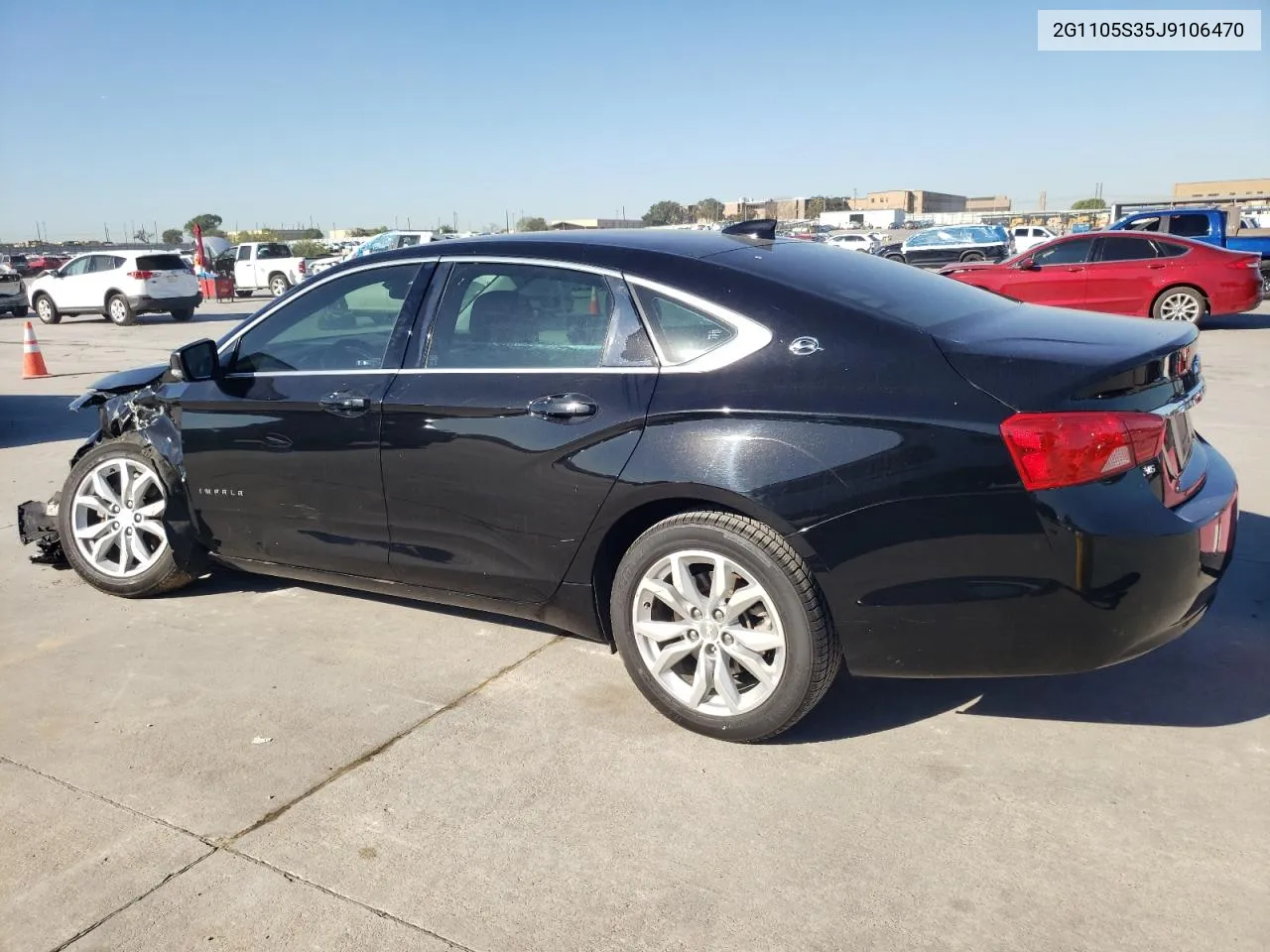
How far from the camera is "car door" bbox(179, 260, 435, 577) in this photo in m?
4.01

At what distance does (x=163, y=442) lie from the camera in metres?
4.67

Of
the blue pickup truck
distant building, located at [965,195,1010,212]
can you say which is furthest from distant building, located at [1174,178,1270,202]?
→ the blue pickup truck

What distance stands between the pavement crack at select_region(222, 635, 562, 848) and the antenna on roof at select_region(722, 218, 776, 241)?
6.01 feet

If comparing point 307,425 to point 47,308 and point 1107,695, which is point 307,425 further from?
point 47,308

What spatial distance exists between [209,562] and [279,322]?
117 centimetres

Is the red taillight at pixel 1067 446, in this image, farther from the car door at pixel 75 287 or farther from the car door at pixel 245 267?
the car door at pixel 245 267

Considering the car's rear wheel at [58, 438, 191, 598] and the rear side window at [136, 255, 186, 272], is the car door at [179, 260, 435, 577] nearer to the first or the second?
the car's rear wheel at [58, 438, 191, 598]

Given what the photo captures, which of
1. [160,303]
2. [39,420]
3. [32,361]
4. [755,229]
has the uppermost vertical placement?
[755,229]

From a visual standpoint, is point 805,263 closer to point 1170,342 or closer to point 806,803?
point 1170,342

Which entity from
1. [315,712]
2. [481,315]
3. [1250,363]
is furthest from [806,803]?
[1250,363]

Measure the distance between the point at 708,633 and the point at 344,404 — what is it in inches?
66.4

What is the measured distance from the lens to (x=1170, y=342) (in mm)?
3225

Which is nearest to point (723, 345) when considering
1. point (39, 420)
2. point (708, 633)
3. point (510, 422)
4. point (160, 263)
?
point (510, 422)

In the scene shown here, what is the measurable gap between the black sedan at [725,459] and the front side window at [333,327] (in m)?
0.01
